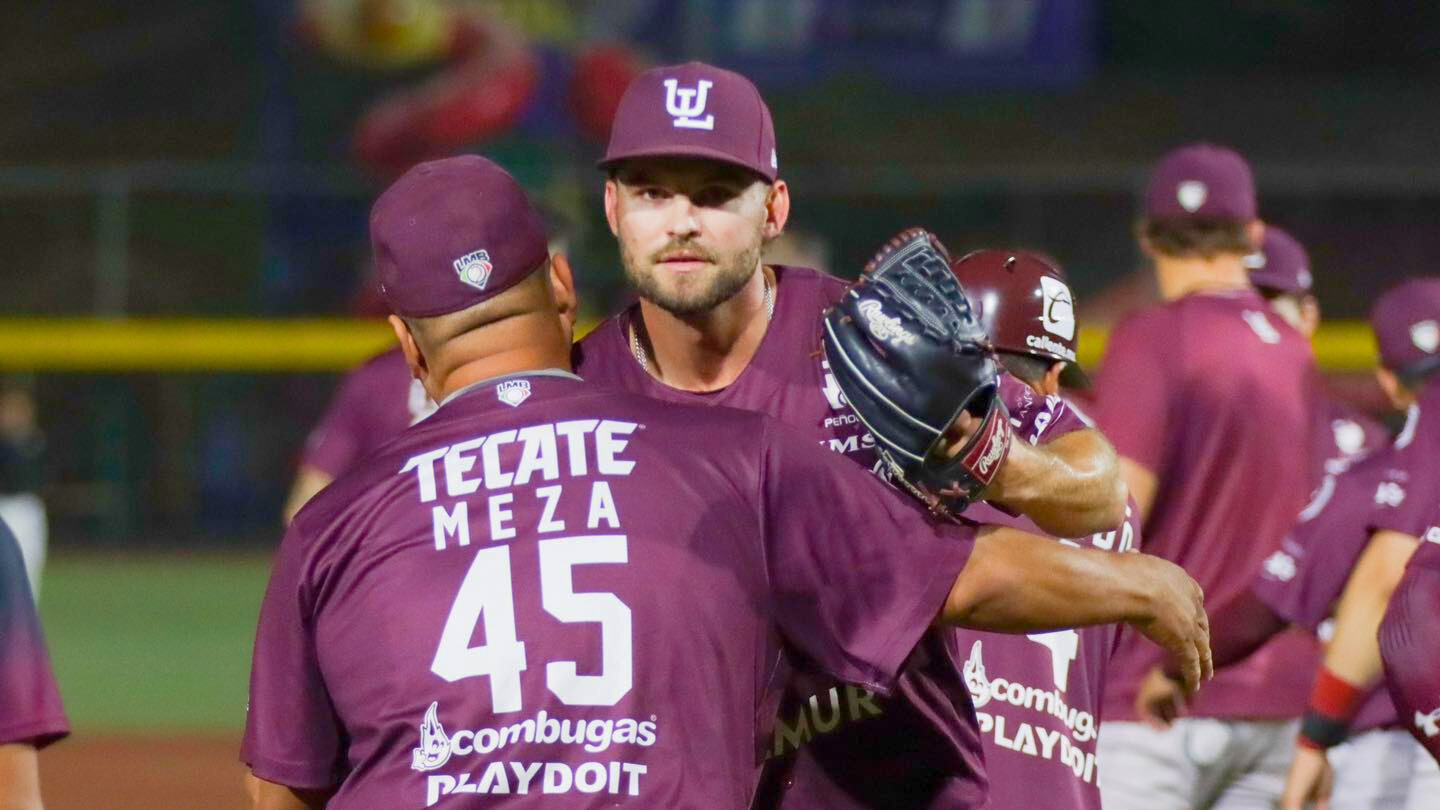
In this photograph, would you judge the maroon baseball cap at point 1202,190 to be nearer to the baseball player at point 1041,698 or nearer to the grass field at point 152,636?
the baseball player at point 1041,698

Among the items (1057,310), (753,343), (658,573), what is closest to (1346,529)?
(1057,310)

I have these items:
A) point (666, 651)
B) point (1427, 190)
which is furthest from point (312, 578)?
point (1427, 190)

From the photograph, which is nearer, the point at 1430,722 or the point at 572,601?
the point at 572,601

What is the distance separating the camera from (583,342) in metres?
3.84

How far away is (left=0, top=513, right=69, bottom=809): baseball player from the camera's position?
3215mm

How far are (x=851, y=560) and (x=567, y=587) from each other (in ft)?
1.26

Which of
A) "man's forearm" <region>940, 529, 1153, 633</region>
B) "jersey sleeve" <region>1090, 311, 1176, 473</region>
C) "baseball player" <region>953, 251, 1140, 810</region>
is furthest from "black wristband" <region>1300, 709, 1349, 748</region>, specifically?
"man's forearm" <region>940, 529, 1153, 633</region>

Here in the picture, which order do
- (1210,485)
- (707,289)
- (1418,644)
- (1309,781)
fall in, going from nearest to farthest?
(1418,644)
(707,289)
(1309,781)
(1210,485)

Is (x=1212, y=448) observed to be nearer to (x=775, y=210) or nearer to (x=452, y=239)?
(x=775, y=210)

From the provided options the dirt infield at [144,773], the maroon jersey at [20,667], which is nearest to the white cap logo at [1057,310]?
the maroon jersey at [20,667]

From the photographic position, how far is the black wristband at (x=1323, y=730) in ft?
15.4

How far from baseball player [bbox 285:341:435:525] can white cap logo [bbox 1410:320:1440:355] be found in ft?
9.22

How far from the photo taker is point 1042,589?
9.00 feet

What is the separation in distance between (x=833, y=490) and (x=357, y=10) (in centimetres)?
1651
